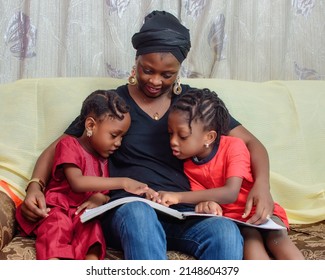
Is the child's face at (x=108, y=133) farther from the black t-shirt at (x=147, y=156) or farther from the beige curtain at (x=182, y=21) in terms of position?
the beige curtain at (x=182, y=21)

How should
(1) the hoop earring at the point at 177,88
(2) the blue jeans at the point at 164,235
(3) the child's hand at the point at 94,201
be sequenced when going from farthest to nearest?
(1) the hoop earring at the point at 177,88 → (3) the child's hand at the point at 94,201 → (2) the blue jeans at the point at 164,235

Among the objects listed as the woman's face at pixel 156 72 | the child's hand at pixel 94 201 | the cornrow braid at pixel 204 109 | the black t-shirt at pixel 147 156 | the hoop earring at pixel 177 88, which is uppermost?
the woman's face at pixel 156 72

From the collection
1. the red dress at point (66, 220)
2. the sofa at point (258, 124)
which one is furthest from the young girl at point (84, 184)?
the sofa at point (258, 124)

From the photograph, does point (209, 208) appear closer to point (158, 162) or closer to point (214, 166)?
point (214, 166)

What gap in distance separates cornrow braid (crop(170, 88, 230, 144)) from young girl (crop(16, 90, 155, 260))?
0.19m

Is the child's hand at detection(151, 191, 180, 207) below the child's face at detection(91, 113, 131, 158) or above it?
below

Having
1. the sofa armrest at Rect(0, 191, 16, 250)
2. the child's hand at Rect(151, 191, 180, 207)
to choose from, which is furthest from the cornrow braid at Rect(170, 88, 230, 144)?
the sofa armrest at Rect(0, 191, 16, 250)

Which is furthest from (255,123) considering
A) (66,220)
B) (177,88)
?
(66,220)

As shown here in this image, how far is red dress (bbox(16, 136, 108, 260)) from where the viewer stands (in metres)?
1.64

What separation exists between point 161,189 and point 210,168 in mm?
166

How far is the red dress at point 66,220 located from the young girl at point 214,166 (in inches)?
9.5

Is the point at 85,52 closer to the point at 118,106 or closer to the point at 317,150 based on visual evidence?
the point at 118,106

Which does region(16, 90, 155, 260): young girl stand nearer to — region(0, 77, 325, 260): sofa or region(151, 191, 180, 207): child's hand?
region(151, 191, 180, 207): child's hand

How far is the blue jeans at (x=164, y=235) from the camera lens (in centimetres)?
151
